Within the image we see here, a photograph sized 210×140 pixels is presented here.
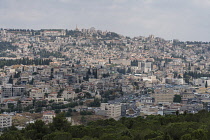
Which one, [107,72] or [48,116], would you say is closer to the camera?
[48,116]

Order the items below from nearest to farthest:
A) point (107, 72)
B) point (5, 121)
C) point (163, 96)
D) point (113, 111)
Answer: point (5, 121) < point (113, 111) < point (163, 96) < point (107, 72)

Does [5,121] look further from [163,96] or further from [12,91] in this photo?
[163,96]

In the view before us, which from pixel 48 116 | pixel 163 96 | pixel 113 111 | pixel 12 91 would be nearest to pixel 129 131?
pixel 48 116

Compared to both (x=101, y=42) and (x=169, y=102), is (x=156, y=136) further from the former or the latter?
(x=101, y=42)

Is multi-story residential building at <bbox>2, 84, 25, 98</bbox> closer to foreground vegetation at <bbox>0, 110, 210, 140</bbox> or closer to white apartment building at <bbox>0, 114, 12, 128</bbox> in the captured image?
white apartment building at <bbox>0, 114, 12, 128</bbox>

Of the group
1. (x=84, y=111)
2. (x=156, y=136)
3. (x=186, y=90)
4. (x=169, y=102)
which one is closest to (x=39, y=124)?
(x=156, y=136)

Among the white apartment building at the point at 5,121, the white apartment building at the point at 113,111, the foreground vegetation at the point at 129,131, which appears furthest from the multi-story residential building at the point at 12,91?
the foreground vegetation at the point at 129,131
